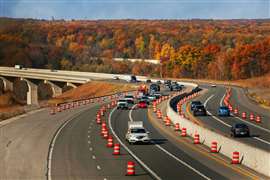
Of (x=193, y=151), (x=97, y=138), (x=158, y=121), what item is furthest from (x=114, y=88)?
(x=193, y=151)

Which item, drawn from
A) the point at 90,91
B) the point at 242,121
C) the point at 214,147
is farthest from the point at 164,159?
the point at 90,91

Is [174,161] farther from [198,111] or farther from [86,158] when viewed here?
[198,111]

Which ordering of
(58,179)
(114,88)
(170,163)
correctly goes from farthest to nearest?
(114,88) → (170,163) → (58,179)

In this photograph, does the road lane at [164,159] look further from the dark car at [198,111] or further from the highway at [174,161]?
the dark car at [198,111]

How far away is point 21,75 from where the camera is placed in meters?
185

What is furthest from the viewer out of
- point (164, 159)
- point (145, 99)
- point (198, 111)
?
point (145, 99)

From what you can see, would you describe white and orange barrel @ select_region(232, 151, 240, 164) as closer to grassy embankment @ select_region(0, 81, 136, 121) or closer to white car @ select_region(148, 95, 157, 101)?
white car @ select_region(148, 95, 157, 101)

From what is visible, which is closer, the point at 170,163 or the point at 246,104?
the point at 170,163

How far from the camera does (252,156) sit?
3133 cm

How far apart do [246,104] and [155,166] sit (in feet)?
187

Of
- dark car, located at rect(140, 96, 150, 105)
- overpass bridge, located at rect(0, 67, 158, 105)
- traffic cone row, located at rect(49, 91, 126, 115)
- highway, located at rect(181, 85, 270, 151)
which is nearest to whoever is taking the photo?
highway, located at rect(181, 85, 270, 151)

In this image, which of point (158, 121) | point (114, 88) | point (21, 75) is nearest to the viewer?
point (158, 121)

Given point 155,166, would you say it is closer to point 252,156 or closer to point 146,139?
point 252,156

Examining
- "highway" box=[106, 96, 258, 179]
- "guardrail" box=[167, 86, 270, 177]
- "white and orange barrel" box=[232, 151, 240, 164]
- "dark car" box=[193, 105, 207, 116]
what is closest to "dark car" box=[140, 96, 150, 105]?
"dark car" box=[193, 105, 207, 116]
